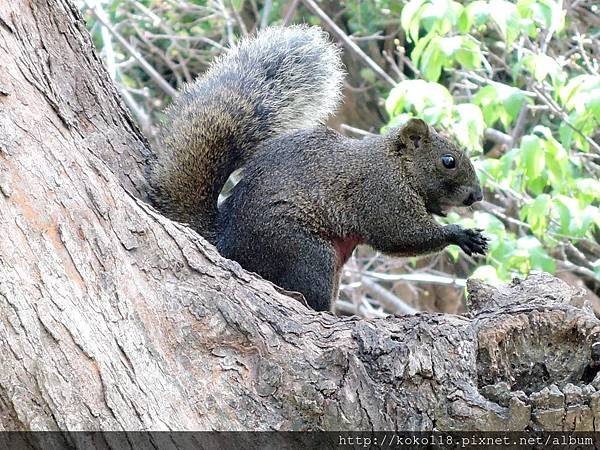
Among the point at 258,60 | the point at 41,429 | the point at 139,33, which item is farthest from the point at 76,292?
the point at 139,33

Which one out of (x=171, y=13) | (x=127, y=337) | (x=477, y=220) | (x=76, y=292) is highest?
(x=76, y=292)

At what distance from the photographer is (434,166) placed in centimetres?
313

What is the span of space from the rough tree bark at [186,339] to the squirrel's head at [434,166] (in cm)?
101

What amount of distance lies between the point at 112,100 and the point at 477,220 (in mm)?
2095

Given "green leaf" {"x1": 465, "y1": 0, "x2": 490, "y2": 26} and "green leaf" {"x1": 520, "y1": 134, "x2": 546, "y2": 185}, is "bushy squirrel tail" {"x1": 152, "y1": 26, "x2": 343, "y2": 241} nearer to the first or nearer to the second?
"green leaf" {"x1": 465, "y1": 0, "x2": 490, "y2": 26}

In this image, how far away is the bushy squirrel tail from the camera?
2719mm

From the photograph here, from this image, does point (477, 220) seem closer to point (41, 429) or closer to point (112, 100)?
point (112, 100)

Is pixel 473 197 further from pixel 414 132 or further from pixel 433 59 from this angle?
pixel 433 59

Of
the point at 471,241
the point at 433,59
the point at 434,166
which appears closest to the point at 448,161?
the point at 434,166

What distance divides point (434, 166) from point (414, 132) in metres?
0.14

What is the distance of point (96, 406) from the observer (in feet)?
5.57

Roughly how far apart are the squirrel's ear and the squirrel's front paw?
14.1 inches

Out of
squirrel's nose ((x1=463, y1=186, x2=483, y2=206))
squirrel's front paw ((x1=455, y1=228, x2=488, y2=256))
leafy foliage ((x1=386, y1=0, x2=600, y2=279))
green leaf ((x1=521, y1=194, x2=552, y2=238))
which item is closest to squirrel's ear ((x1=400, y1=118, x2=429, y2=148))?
squirrel's nose ((x1=463, y1=186, x2=483, y2=206))

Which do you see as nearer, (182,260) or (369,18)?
(182,260)
